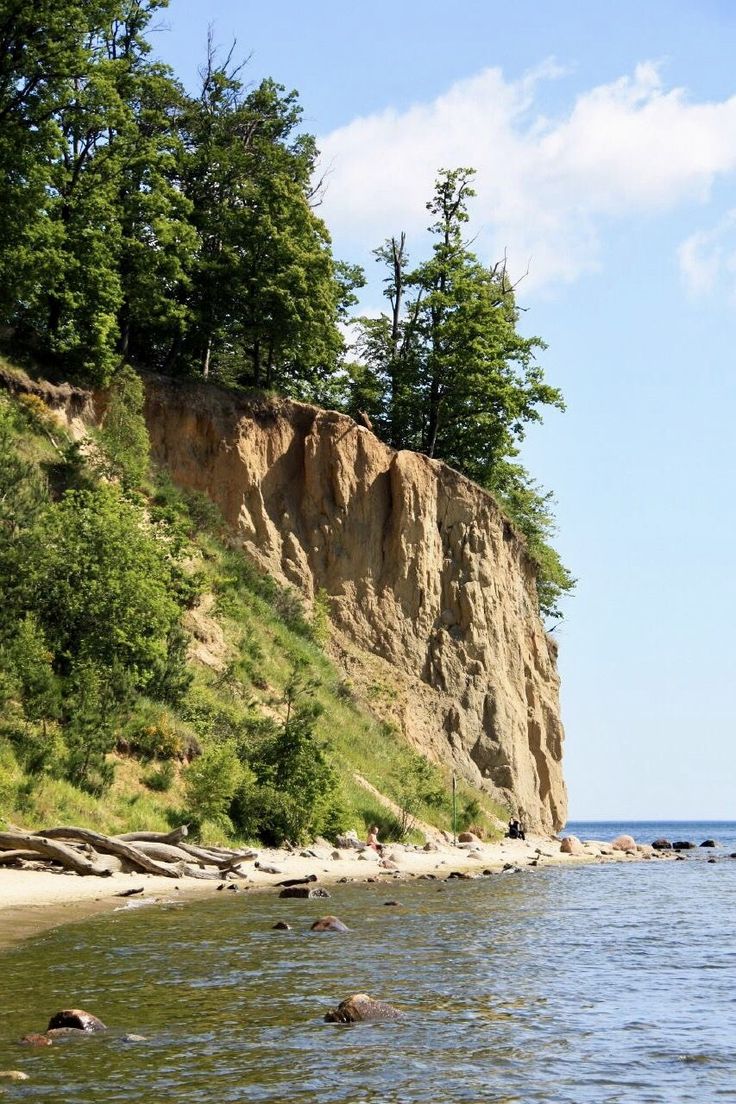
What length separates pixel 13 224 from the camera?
38875 mm

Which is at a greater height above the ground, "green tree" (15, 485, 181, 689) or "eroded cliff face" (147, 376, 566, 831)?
"eroded cliff face" (147, 376, 566, 831)

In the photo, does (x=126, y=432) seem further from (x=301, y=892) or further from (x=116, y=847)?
(x=301, y=892)

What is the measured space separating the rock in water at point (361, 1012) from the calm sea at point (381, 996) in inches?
9.2

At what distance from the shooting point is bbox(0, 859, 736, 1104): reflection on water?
9633mm

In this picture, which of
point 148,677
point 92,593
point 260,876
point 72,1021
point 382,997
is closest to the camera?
point 72,1021

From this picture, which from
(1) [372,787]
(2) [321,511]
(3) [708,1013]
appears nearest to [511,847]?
(1) [372,787]

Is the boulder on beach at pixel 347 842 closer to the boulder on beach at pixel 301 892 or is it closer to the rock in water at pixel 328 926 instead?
the boulder on beach at pixel 301 892

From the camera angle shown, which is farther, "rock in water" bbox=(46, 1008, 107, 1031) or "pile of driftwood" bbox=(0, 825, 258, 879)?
"pile of driftwood" bbox=(0, 825, 258, 879)

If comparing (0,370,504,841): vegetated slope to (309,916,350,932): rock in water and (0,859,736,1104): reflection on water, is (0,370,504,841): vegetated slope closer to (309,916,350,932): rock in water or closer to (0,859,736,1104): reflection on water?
(0,859,736,1104): reflection on water

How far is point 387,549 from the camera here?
52.4m

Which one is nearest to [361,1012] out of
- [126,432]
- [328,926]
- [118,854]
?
[328,926]

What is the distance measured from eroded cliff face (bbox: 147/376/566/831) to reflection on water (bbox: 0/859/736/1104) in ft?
86.7

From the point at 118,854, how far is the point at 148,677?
715 cm

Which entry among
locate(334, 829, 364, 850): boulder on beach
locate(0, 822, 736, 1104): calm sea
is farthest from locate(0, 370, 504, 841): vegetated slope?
locate(0, 822, 736, 1104): calm sea
